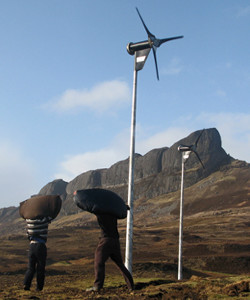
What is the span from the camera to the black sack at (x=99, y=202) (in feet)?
34.0

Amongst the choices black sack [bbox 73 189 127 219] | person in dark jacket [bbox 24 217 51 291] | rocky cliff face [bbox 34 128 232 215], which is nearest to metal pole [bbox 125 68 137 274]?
black sack [bbox 73 189 127 219]

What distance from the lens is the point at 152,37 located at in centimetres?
1856

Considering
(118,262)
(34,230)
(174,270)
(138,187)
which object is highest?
(138,187)

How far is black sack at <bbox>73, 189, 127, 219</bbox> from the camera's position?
34.0 ft

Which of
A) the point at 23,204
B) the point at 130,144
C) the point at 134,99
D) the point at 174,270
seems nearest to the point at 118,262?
the point at 23,204

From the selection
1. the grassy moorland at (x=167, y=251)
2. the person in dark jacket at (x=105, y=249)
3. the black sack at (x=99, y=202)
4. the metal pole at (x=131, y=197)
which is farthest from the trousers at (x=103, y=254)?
the metal pole at (x=131, y=197)

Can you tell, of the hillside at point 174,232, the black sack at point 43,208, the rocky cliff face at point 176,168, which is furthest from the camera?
the rocky cliff face at point 176,168

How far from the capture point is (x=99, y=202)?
1045 centimetres

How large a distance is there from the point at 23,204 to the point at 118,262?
3510 millimetres

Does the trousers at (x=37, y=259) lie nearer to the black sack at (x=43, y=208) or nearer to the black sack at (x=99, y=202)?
the black sack at (x=43, y=208)

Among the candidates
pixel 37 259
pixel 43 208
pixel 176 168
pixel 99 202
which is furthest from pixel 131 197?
pixel 176 168

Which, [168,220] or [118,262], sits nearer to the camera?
[118,262]

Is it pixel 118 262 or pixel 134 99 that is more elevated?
pixel 134 99

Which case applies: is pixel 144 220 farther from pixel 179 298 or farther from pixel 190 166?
pixel 179 298
